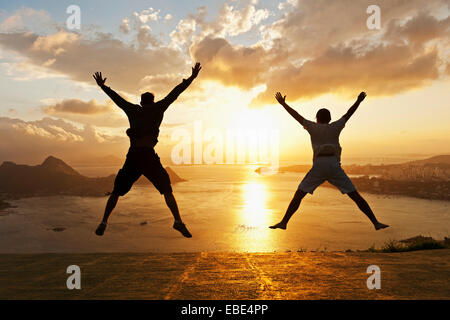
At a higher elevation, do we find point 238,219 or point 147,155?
point 147,155

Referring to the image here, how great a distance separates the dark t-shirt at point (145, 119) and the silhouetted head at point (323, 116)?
111 inches

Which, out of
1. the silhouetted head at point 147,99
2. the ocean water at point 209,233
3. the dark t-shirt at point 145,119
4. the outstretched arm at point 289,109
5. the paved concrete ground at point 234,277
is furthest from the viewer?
the ocean water at point 209,233

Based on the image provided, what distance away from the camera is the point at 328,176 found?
22.0 ft

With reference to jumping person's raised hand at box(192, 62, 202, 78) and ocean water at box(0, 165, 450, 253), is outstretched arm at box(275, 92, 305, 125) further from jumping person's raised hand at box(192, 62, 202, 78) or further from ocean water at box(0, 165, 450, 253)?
ocean water at box(0, 165, 450, 253)

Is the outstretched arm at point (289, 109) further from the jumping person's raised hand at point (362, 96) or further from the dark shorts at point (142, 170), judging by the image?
the dark shorts at point (142, 170)

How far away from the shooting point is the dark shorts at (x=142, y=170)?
605 cm

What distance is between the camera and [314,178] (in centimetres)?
672

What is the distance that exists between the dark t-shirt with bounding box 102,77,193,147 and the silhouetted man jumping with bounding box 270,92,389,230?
231 cm

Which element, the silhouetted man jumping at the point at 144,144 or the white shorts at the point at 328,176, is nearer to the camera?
the silhouetted man jumping at the point at 144,144

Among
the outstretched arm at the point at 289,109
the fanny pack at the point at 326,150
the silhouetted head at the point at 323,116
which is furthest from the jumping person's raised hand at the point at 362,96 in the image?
the outstretched arm at the point at 289,109

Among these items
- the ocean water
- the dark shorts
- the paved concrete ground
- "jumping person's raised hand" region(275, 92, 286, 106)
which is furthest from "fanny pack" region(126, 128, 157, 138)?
the ocean water

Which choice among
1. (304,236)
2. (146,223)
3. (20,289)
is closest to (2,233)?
(146,223)
